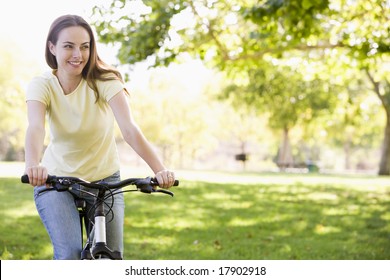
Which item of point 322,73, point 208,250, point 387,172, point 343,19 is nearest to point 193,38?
point 343,19

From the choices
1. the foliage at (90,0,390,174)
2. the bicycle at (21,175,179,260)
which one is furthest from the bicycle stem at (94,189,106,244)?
the foliage at (90,0,390,174)

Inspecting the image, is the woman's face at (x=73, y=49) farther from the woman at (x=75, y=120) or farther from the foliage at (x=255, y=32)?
the foliage at (x=255, y=32)

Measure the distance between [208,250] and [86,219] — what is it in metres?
4.04

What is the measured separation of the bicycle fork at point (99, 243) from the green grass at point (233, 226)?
12.5 ft

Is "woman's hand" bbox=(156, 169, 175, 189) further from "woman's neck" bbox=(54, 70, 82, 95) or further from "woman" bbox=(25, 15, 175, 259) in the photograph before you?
"woman's neck" bbox=(54, 70, 82, 95)

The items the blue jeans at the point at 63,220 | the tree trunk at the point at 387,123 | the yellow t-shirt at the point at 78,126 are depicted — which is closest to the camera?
the blue jeans at the point at 63,220

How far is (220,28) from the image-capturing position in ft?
46.8

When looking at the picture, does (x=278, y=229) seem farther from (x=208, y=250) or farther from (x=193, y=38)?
(x=193, y=38)

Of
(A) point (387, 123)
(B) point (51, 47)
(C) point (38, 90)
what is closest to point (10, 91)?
(A) point (387, 123)

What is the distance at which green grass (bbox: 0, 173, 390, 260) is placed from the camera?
23.6ft

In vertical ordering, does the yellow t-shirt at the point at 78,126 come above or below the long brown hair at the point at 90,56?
below

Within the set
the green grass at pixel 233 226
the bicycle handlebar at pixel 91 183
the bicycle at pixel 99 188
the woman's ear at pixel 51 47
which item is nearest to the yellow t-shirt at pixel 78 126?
the woman's ear at pixel 51 47

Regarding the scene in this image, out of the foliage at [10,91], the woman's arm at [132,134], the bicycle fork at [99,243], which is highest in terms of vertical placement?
the foliage at [10,91]

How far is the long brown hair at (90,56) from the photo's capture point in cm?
320
